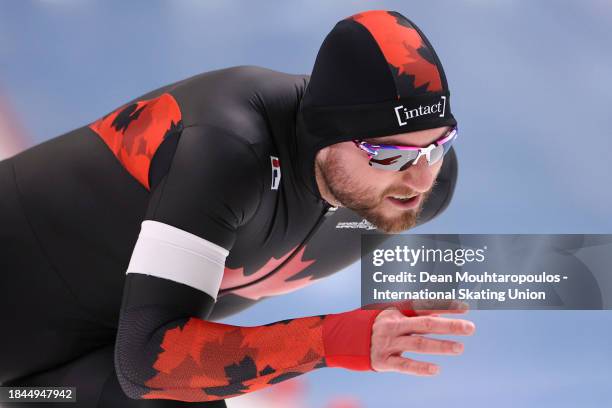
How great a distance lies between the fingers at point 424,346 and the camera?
5.12 feet

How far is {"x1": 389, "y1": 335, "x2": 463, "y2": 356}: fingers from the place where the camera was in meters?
1.56

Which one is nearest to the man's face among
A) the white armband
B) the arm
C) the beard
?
the beard

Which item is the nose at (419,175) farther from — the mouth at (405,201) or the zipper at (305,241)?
the zipper at (305,241)

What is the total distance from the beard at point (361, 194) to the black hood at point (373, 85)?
0.19 feet

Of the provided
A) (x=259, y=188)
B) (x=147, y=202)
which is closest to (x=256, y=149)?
(x=259, y=188)

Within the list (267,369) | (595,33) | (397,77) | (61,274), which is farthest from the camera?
(595,33)

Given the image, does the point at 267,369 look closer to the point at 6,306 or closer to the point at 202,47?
the point at 6,306

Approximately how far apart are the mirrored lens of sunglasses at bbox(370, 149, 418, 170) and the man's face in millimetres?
23

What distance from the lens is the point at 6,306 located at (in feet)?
7.55

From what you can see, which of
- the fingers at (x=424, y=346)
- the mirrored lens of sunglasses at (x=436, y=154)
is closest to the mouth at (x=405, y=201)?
the mirrored lens of sunglasses at (x=436, y=154)

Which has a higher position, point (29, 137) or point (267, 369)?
point (29, 137)

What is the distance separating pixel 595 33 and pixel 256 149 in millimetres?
3902

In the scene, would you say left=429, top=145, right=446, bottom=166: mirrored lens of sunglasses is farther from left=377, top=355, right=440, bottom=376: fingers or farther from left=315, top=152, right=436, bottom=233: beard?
left=377, top=355, right=440, bottom=376: fingers

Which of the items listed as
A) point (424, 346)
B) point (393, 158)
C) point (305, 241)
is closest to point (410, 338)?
point (424, 346)
